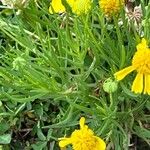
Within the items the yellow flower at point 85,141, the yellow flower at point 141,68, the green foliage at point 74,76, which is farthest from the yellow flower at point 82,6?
the yellow flower at point 85,141

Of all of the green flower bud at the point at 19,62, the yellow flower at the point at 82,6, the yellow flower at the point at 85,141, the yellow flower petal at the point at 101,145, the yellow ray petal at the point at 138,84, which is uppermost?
the yellow flower at the point at 82,6

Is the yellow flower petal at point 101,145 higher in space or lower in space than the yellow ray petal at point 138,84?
lower

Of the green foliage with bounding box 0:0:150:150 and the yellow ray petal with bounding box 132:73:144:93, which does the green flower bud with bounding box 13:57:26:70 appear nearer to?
the green foliage with bounding box 0:0:150:150

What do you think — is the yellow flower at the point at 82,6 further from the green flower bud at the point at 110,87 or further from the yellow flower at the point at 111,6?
the green flower bud at the point at 110,87

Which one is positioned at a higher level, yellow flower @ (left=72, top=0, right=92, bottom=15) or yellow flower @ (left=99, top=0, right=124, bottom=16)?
yellow flower @ (left=72, top=0, right=92, bottom=15)

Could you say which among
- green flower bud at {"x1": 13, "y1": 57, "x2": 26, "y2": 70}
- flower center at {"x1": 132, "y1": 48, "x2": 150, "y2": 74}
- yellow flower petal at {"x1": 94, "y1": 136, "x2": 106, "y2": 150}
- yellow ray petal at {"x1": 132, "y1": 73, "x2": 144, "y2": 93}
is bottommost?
yellow flower petal at {"x1": 94, "y1": 136, "x2": 106, "y2": 150}

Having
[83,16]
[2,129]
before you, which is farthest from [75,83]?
[2,129]

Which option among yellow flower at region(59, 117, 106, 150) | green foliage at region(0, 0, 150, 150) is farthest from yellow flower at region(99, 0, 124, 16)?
yellow flower at region(59, 117, 106, 150)
